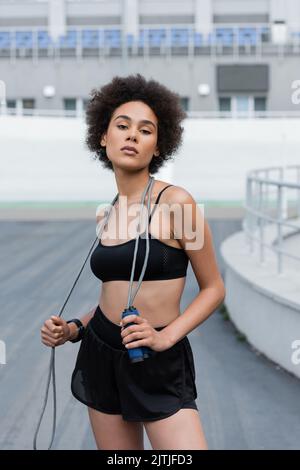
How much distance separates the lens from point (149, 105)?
2773mm

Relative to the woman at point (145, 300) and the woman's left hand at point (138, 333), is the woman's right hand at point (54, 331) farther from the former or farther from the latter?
the woman's left hand at point (138, 333)

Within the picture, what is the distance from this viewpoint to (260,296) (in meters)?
7.27

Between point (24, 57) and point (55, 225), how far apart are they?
1862 centimetres

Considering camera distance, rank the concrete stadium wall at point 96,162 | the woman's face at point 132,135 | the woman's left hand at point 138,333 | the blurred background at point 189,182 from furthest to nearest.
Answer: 1. the concrete stadium wall at point 96,162
2. the blurred background at point 189,182
3. the woman's face at point 132,135
4. the woman's left hand at point 138,333

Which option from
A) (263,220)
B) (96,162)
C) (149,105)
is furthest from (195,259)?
(96,162)

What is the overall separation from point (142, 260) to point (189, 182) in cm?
2497

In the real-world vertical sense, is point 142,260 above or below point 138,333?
above

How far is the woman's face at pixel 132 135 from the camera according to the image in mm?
2686

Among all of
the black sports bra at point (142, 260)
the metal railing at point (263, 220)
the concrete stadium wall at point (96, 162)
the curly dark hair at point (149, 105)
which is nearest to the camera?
the black sports bra at point (142, 260)

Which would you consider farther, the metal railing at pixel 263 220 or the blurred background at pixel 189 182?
the metal railing at pixel 263 220

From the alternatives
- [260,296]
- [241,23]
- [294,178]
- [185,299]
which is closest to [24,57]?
[241,23]

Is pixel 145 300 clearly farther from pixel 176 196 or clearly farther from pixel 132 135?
pixel 132 135

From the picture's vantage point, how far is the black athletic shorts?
8.64ft

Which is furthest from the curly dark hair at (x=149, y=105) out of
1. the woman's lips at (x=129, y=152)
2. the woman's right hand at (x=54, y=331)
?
the woman's right hand at (x=54, y=331)
